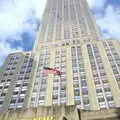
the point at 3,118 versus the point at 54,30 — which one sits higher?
the point at 54,30

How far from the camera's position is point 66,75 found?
82.6m

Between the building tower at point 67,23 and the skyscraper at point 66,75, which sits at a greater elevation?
the building tower at point 67,23

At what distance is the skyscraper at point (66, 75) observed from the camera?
7097cm

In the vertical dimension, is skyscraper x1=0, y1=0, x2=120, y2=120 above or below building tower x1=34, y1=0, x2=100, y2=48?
below

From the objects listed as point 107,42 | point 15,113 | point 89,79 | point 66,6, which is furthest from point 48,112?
point 66,6

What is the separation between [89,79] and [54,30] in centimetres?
5934

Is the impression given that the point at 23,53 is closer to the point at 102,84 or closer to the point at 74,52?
the point at 74,52

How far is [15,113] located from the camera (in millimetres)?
23750

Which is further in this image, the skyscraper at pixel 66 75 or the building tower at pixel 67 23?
the building tower at pixel 67 23

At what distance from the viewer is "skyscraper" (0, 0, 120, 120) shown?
71.0 m

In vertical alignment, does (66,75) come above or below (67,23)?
below

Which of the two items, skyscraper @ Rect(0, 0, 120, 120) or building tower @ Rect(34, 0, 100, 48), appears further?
building tower @ Rect(34, 0, 100, 48)

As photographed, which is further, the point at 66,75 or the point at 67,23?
the point at 67,23

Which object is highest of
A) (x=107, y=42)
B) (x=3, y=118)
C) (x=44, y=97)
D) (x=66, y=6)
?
(x=66, y=6)
